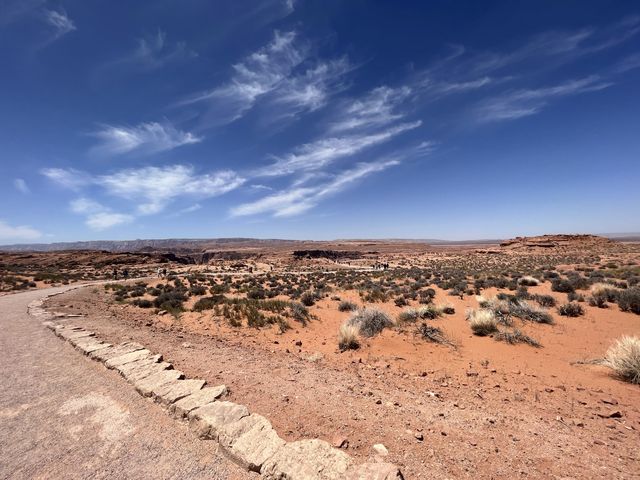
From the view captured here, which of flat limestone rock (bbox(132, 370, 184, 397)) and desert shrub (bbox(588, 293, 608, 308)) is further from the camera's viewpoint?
desert shrub (bbox(588, 293, 608, 308))

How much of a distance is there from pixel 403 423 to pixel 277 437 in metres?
1.77

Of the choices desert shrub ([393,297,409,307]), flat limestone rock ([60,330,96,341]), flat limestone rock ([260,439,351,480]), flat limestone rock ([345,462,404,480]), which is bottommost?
desert shrub ([393,297,409,307])

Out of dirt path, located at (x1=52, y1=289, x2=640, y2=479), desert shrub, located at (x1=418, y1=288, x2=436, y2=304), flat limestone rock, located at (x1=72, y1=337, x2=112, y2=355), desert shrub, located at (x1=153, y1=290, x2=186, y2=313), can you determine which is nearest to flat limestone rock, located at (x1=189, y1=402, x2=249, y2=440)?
dirt path, located at (x1=52, y1=289, x2=640, y2=479)

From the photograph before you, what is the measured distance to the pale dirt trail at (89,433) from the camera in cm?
325

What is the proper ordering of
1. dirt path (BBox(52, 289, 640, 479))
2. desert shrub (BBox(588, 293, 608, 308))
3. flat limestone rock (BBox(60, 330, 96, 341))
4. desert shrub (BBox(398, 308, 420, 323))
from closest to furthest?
dirt path (BBox(52, 289, 640, 479)), flat limestone rock (BBox(60, 330, 96, 341)), desert shrub (BBox(398, 308, 420, 323)), desert shrub (BBox(588, 293, 608, 308))

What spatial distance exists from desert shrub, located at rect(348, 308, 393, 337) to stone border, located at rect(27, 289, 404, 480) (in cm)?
523

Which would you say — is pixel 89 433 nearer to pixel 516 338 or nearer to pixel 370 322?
pixel 370 322

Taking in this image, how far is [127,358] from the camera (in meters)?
6.18

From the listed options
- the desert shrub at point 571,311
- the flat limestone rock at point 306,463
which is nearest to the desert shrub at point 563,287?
the desert shrub at point 571,311

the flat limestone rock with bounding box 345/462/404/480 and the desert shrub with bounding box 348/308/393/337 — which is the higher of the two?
the flat limestone rock with bounding box 345/462/404/480

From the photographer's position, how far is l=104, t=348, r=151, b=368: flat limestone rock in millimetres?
5918

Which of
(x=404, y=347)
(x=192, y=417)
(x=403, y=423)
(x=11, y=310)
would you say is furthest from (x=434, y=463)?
(x=11, y=310)

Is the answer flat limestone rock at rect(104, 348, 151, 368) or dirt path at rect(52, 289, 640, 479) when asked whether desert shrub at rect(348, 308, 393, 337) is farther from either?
flat limestone rock at rect(104, 348, 151, 368)

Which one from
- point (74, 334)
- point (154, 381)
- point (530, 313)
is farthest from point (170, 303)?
point (530, 313)
